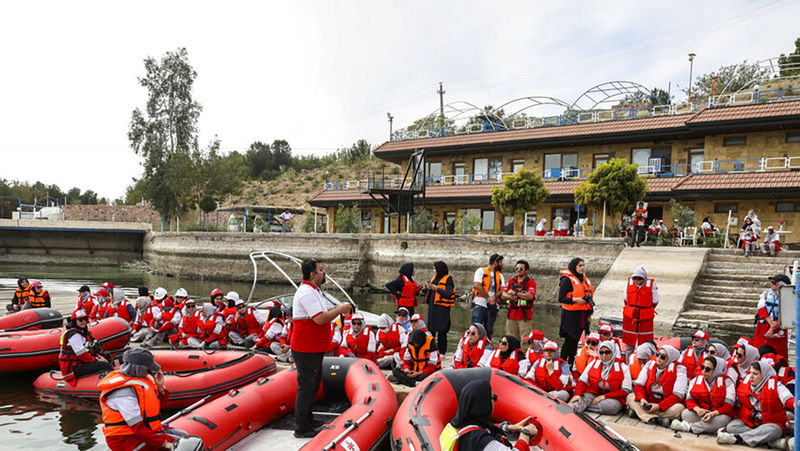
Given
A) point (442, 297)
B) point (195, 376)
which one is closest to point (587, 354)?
point (442, 297)

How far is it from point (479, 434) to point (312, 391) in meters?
2.80

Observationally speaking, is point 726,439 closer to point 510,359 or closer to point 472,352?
point 510,359

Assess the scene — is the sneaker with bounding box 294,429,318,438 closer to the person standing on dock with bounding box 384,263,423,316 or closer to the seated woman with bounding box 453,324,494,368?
the seated woman with bounding box 453,324,494,368

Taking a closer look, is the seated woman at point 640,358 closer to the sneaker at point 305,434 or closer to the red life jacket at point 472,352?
the red life jacket at point 472,352

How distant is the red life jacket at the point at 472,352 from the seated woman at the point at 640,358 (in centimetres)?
202

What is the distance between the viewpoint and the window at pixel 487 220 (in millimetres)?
32000

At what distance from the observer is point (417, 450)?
497 centimetres

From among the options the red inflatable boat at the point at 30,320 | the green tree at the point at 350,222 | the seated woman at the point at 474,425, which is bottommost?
the red inflatable boat at the point at 30,320

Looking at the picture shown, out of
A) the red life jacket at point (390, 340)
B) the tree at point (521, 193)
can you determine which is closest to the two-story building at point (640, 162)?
the tree at point (521, 193)

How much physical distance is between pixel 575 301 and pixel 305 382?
14.5ft

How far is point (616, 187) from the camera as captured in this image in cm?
2097

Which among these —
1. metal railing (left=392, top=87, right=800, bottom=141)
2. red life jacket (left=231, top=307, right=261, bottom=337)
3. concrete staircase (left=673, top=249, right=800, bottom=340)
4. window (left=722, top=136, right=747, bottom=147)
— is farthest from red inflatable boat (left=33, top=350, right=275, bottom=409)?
metal railing (left=392, top=87, right=800, bottom=141)

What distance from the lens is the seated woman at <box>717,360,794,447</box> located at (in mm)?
5586

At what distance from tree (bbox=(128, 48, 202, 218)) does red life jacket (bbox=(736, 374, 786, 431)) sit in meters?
37.8
